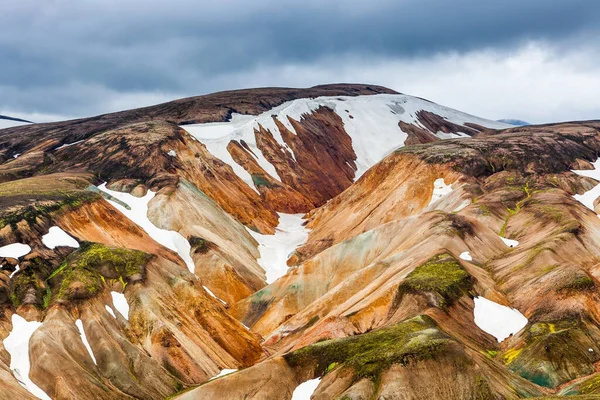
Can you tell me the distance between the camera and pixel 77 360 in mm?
47500

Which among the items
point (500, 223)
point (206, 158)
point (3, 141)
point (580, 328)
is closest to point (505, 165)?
point (500, 223)

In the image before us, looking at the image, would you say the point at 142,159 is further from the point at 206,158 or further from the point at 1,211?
the point at 1,211

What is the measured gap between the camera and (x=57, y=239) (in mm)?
62875

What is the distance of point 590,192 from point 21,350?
82419 mm

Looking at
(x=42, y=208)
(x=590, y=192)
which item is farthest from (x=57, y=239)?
(x=590, y=192)

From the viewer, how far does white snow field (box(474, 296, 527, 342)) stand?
163ft

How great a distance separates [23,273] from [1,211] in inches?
450

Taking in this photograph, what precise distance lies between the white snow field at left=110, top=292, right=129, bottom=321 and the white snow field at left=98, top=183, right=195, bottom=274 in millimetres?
18959

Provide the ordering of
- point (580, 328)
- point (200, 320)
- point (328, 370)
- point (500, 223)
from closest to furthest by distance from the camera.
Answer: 1. point (328, 370)
2. point (580, 328)
3. point (200, 320)
4. point (500, 223)

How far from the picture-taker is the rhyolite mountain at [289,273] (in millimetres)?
41656

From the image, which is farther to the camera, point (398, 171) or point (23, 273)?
point (398, 171)

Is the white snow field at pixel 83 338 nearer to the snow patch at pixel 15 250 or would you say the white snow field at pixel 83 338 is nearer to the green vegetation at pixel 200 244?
the snow patch at pixel 15 250

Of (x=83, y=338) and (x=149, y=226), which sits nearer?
(x=83, y=338)

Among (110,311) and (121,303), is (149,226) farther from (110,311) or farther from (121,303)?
(110,311)
